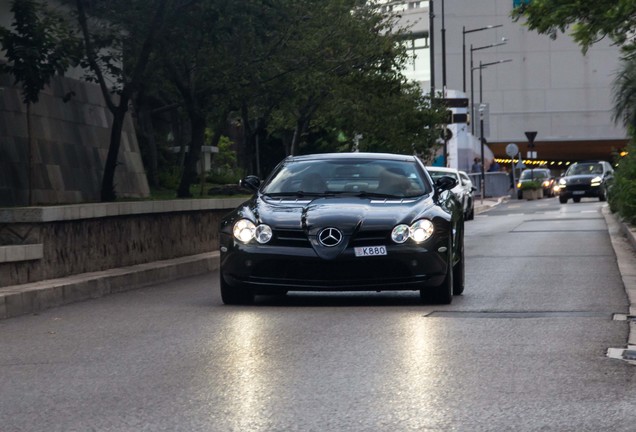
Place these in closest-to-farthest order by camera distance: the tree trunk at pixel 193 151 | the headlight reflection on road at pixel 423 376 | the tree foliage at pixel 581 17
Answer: the headlight reflection on road at pixel 423 376
the tree foliage at pixel 581 17
the tree trunk at pixel 193 151

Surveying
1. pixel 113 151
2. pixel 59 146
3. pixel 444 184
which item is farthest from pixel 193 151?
pixel 444 184

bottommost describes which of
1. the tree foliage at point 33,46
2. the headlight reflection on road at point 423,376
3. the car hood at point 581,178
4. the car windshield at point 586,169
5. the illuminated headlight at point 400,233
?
the car hood at point 581,178

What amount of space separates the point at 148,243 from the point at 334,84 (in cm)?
1368

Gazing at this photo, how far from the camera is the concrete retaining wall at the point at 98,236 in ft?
47.4

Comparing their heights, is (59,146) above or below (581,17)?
below

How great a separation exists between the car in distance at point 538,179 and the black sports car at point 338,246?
6117cm

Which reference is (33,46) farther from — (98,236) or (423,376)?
(423,376)

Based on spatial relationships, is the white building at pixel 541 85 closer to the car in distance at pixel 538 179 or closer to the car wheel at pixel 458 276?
the car in distance at pixel 538 179

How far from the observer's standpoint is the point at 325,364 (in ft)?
29.6

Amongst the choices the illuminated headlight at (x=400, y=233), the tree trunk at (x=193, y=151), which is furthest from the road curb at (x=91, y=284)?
the tree trunk at (x=193, y=151)

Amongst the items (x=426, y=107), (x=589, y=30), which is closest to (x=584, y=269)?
(x=589, y=30)

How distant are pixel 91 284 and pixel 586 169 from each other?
44.8 meters

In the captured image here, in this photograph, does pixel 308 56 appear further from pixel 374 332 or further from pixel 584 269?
pixel 374 332

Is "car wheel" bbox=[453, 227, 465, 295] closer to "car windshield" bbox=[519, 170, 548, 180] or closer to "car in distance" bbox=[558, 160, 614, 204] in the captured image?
"car in distance" bbox=[558, 160, 614, 204]
